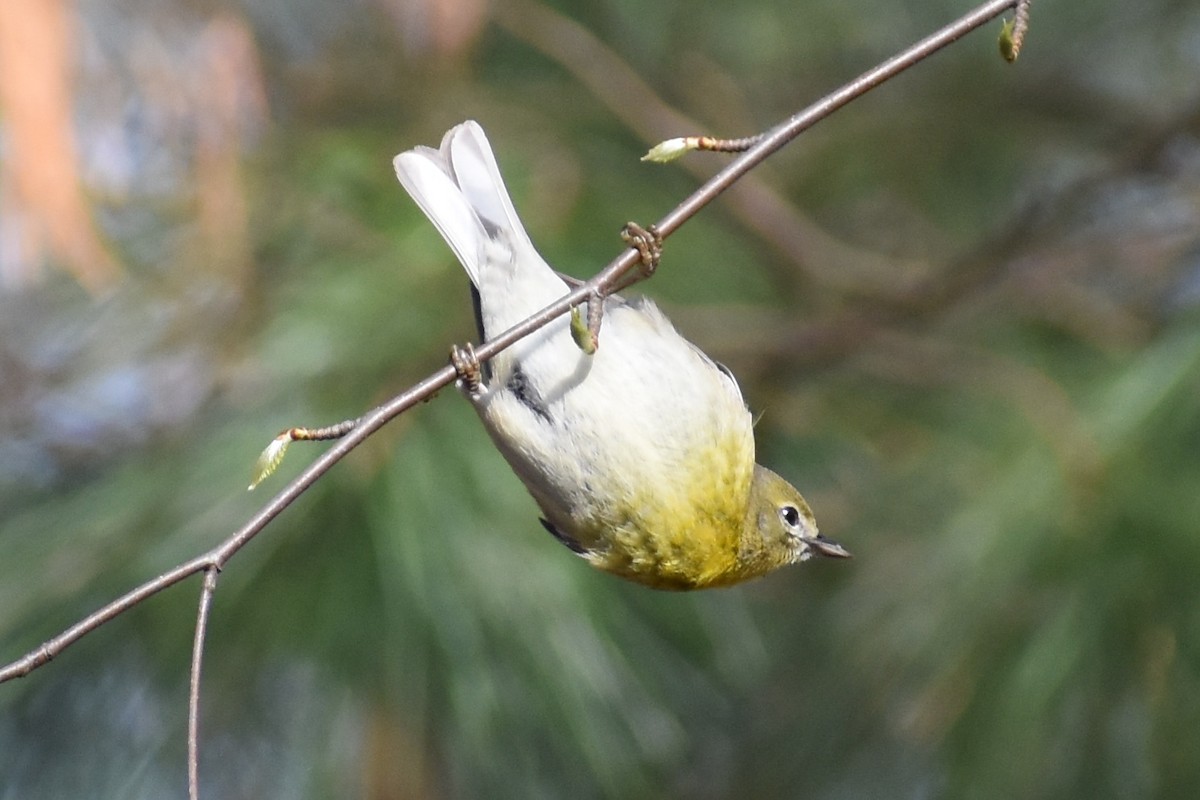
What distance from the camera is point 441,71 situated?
8.34ft

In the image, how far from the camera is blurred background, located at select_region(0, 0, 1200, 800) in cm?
179

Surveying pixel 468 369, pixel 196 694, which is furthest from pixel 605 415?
pixel 196 694

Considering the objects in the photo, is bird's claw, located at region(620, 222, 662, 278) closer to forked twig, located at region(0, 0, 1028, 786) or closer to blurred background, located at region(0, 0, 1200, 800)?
forked twig, located at region(0, 0, 1028, 786)

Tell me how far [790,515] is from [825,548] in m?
0.09

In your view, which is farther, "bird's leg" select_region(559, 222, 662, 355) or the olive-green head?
the olive-green head

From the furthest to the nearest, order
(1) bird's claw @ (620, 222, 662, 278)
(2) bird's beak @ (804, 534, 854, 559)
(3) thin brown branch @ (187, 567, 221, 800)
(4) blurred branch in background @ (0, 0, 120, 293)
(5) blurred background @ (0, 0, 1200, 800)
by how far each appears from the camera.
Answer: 1. (2) bird's beak @ (804, 534, 854, 559)
2. (5) blurred background @ (0, 0, 1200, 800)
3. (4) blurred branch in background @ (0, 0, 120, 293)
4. (1) bird's claw @ (620, 222, 662, 278)
5. (3) thin brown branch @ (187, 567, 221, 800)

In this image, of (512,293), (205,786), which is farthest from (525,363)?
(205,786)

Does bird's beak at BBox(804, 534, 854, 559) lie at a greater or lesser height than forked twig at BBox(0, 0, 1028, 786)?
greater

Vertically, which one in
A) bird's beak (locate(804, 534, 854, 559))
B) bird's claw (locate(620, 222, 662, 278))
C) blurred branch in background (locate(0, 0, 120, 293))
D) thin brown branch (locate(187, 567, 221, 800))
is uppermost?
blurred branch in background (locate(0, 0, 120, 293))

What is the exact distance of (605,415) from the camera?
1.57 m

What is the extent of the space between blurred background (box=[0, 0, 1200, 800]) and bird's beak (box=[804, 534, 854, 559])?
135 mm

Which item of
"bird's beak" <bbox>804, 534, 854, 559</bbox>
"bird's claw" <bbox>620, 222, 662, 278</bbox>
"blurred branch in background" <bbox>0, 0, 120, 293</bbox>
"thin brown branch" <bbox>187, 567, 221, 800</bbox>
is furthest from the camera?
"bird's beak" <bbox>804, 534, 854, 559</bbox>

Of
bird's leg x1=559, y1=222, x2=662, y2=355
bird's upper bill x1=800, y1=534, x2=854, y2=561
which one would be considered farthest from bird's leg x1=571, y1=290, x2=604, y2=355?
bird's upper bill x1=800, y1=534, x2=854, y2=561

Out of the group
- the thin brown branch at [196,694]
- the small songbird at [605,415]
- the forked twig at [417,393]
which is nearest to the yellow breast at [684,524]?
the small songbird at [605,415]
